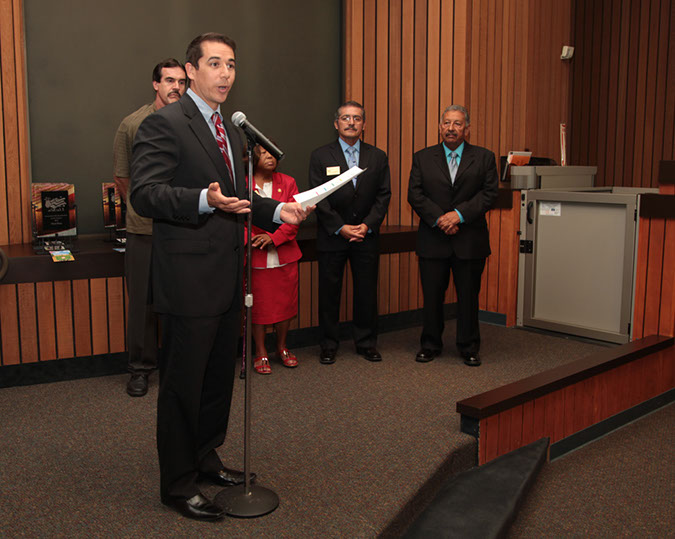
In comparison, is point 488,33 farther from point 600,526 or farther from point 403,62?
point 600,526

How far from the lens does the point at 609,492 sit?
10.2ft

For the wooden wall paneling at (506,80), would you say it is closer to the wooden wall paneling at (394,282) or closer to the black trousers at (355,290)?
the wooden wall paneling at (394,282)

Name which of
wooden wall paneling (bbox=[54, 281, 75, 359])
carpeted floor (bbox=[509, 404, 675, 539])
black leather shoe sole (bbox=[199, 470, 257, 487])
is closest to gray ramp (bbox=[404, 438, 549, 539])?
carpeted floor (bbox=[509, 404, 675, 539])

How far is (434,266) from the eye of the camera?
168 inches

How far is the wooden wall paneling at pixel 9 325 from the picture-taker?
3713 mm

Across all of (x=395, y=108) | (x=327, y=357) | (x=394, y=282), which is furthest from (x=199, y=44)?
(x=395, y=108)

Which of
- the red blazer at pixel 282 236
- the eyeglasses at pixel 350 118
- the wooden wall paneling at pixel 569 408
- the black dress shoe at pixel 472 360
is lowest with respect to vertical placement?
the wooden wall paneling at pixel 569 408

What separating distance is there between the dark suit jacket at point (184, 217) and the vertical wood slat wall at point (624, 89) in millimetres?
6476

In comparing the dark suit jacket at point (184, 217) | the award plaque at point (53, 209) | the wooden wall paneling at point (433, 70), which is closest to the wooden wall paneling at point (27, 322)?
the award plaque at point (53, 209)

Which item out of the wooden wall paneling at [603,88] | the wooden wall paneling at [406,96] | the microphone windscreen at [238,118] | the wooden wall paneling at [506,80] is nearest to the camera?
the microphone windscreen at [238,118]

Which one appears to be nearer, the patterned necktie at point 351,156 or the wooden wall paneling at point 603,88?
the patterned necktie at point 351,156

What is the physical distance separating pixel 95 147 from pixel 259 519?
2924mm

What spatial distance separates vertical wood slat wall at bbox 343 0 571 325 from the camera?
5121 mm

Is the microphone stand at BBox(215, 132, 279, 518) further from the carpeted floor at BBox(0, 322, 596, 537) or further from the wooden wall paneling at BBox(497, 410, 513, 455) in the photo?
the wooden wall paneling at BBox(497, 410, 513, 455)
